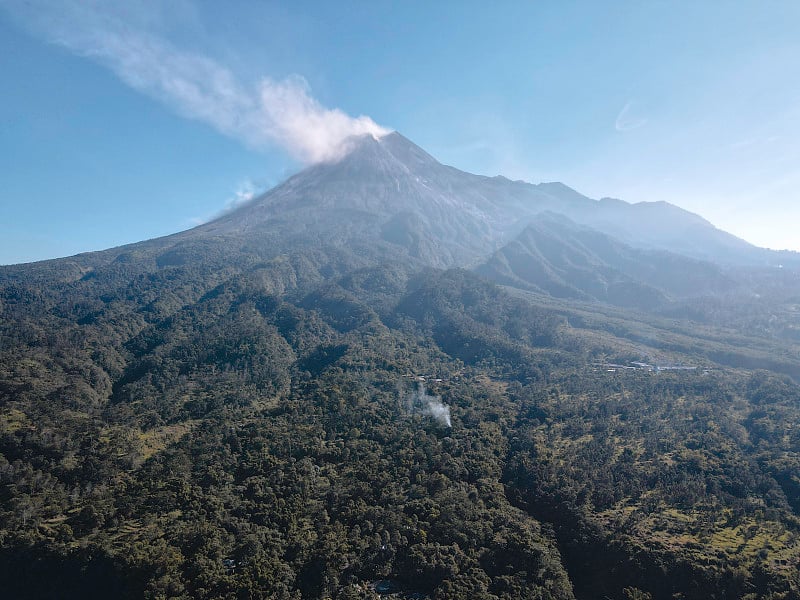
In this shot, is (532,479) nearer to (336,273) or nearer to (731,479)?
(731,479)

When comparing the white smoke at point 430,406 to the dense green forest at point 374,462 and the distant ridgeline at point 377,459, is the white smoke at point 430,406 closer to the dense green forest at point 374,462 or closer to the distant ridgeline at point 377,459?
the distant ridgeline at point 377,459

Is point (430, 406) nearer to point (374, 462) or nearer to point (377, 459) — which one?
point (377, 459)

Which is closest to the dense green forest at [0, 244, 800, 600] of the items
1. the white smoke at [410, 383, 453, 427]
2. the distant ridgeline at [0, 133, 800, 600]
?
the distant ridgeline at [0, 133, 800, 600]

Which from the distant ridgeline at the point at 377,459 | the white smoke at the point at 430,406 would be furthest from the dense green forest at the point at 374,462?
the white smoke at the point at 430,406

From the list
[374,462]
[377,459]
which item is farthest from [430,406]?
[374,462]

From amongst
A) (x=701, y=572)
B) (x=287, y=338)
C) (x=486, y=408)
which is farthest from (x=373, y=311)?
(x=701, y=572)
